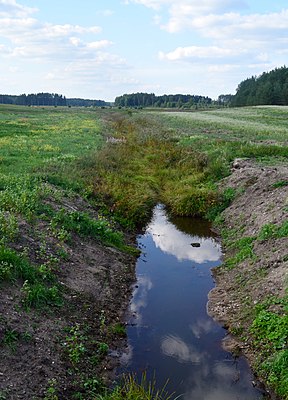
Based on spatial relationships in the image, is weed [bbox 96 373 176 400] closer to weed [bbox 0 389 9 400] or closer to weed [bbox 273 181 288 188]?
weed [bbox 0 389 9 400]

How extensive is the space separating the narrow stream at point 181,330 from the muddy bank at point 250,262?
1.34 feet

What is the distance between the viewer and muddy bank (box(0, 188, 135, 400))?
8148mm

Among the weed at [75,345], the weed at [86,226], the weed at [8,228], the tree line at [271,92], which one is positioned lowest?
the weed at [75,345]

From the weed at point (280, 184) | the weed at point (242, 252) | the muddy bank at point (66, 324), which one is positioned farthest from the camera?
A: the weed at point (280, 184)

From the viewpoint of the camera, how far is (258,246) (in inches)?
575

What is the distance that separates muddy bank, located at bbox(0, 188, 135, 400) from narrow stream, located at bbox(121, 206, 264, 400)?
0.59 meters

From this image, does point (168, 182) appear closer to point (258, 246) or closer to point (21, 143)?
point (258, 246)

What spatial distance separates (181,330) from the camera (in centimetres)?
1127

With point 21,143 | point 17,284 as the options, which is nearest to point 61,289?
point 17,284

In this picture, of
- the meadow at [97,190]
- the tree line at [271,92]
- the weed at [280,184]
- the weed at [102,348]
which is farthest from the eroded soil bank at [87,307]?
the tree line at [271,92]

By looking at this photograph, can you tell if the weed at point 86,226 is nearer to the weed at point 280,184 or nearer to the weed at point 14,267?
the weed at point 14,267

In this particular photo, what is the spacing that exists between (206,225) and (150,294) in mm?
7872

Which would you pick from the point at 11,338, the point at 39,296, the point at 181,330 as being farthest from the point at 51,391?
the point at 181,330

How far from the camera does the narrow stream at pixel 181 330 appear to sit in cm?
910
